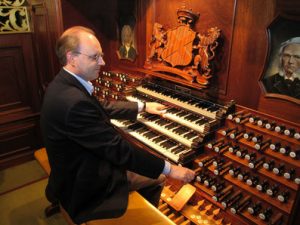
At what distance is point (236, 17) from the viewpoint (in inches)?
88.2

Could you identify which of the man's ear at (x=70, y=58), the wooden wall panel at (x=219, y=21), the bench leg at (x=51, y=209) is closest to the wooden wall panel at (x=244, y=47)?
the wooden wall panel at (x=219, y=21)

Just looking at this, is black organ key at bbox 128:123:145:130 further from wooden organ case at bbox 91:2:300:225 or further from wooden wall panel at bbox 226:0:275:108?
wooden wall panel at bbox 226:0:275:108

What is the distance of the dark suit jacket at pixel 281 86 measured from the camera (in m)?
1.95

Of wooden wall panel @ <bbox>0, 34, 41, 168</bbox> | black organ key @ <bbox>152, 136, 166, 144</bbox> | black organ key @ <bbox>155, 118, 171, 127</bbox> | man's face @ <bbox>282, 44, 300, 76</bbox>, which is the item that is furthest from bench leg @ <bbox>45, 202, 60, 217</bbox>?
man's face @ <bbox>282, 44, 300, 76</bbox>

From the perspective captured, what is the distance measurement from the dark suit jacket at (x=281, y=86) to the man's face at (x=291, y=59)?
7 centimetres

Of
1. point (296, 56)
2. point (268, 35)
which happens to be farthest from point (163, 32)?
point (296, 56)

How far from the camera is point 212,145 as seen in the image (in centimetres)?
213

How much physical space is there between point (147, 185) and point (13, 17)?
8.94ft

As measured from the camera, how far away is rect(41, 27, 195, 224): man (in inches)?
62.0

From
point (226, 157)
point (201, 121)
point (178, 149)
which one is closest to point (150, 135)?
point (178, 149)

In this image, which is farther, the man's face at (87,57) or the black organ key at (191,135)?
the black organ key at (191,135)

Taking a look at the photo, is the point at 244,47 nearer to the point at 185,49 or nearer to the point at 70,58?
the point at 185,49

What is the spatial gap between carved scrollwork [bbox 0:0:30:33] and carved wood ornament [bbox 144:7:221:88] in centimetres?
176

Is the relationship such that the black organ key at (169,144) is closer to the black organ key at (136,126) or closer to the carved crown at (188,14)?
the black organ key at (136,126)
